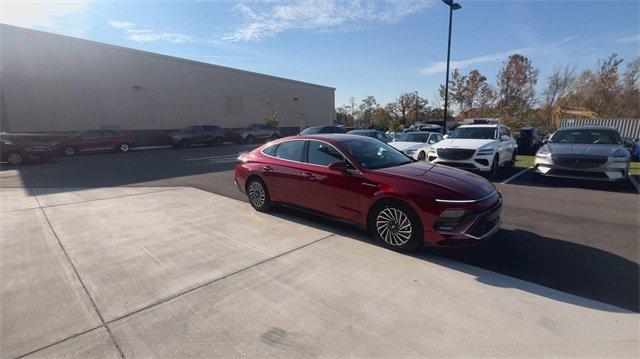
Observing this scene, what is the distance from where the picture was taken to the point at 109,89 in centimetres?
2481

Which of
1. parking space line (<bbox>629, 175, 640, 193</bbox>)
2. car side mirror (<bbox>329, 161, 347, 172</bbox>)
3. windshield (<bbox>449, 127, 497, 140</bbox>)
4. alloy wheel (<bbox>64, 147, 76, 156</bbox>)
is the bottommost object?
parking space line (<bbox>629, 175, 640, 193</bbox>)

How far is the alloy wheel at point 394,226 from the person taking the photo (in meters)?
4.42

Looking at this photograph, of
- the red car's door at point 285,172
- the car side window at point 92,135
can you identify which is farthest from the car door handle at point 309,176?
the car side window at point 92,135

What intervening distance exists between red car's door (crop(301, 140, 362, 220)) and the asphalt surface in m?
0.45

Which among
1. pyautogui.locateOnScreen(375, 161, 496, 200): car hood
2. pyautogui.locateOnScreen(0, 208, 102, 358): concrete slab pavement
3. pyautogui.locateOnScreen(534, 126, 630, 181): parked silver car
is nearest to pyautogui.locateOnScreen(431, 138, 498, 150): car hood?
pyautogui.locateOnScreen(534, 126, 630, 181): parked silver car

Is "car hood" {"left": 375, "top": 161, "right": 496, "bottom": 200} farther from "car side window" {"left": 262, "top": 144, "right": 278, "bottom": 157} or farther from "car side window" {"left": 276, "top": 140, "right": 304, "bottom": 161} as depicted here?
"car side window" {"left": 262, "top": 144, "right": 278, "bottom": 157}

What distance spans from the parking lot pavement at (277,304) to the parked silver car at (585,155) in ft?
22.0

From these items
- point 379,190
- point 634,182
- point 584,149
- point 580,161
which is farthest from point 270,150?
point 634,182

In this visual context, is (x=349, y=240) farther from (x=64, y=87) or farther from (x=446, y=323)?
(x=64, y=87)

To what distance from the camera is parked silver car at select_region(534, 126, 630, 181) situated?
8.36 metres

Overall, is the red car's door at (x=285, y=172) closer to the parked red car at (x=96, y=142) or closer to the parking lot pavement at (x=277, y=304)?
the parking lot pavement at (x=277, y=304)

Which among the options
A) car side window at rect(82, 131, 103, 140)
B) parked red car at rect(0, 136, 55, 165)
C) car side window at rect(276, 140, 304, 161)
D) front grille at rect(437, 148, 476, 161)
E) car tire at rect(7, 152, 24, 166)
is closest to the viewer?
car side window at rect(276, 140, 304, 161)

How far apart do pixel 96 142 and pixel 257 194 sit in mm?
19447

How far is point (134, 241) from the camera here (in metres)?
4.94
